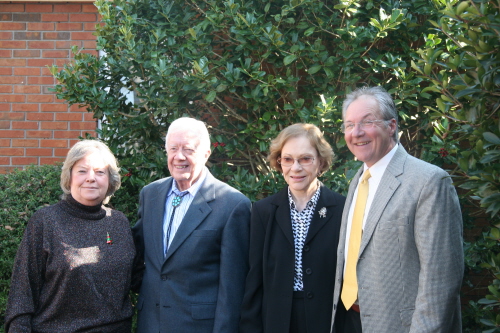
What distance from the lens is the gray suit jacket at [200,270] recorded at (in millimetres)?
3635

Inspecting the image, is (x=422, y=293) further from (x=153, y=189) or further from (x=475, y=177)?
(x=153, y=189)

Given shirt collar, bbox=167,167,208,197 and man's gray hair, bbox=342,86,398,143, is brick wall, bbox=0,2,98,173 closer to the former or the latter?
shirt collar, bbox=167,167,208,197

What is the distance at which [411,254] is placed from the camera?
2896 mm

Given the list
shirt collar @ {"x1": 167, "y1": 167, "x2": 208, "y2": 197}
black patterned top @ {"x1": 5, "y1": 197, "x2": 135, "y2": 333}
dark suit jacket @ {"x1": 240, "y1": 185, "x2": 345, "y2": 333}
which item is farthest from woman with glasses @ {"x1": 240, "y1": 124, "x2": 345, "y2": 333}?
Answer: black patterned top @ {"x1": 5, "y1": 197, "x2": 135, "y2": 333}

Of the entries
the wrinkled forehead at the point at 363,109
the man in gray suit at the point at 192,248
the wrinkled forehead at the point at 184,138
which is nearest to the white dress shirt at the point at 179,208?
the man in gray suit at the point at 192,248

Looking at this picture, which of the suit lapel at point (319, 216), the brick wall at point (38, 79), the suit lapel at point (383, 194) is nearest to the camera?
the suit lapel at point (383, 194)

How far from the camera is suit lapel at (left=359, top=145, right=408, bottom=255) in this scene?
3029mm

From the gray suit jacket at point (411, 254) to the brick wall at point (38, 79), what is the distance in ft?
15.8

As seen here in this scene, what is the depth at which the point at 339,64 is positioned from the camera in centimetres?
495

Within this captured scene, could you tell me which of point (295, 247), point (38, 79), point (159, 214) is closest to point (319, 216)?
point (295, 247)

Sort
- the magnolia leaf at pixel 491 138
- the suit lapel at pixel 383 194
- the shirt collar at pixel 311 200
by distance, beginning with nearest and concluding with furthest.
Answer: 1. the magnolia leaf at pixel 491 138
2. the suit lapel at pixel 383 194
3. the shirt collar at pixel 311 200

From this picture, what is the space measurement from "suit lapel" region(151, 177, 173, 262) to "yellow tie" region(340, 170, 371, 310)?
4.15ft

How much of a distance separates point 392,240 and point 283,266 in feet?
2.73

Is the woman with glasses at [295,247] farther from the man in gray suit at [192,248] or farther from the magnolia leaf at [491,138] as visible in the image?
the magnolia leaf at [491,138]
